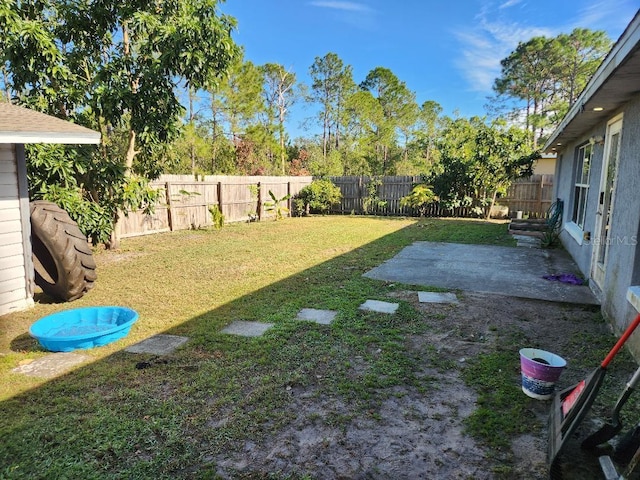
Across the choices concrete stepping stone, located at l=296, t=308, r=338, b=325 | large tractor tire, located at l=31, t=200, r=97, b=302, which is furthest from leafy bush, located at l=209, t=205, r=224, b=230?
concrete stepping stone, located at l=296, t=308, r=338, b=325

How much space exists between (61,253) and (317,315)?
3.25 metres

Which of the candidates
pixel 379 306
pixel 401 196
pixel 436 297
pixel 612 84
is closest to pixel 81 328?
pixel 379 306

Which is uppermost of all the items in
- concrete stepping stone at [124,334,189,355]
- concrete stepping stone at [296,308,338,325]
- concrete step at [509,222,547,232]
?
concrete step at [509,222,547,232]

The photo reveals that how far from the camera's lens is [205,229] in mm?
12336

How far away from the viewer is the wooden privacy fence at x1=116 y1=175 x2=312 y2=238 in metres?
11.1

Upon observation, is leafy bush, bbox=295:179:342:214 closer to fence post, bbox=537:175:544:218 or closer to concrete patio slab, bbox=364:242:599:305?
fence post, bbox=537:175:544:218

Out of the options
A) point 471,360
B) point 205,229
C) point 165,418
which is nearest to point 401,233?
point 205,229

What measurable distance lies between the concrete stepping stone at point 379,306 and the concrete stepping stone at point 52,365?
2.98m

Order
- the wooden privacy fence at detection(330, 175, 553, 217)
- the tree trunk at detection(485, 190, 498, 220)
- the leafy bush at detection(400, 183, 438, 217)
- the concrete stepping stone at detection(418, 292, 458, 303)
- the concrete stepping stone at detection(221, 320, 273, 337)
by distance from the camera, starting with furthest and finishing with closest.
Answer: the leafy bush at detection(400, 183, 438, 217)
the wooden privacy fence at detection(330, 175, 553, 217)
the tree trunk at detection(485, 190, 498, 220)
the concrete stepping stone at detection(418, 292, 458, 303)
the concrete stepping stone at detection(221, 320, 273, 337)

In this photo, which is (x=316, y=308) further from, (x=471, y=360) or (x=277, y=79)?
(x=277, y=79)

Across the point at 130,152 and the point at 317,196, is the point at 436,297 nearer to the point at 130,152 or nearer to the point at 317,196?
the point at 130,152

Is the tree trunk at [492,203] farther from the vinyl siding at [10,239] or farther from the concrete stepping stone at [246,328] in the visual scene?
the vinyl siding at [10,239]

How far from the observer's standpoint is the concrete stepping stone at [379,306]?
470 cm

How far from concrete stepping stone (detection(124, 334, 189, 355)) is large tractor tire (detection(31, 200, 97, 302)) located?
180cm
